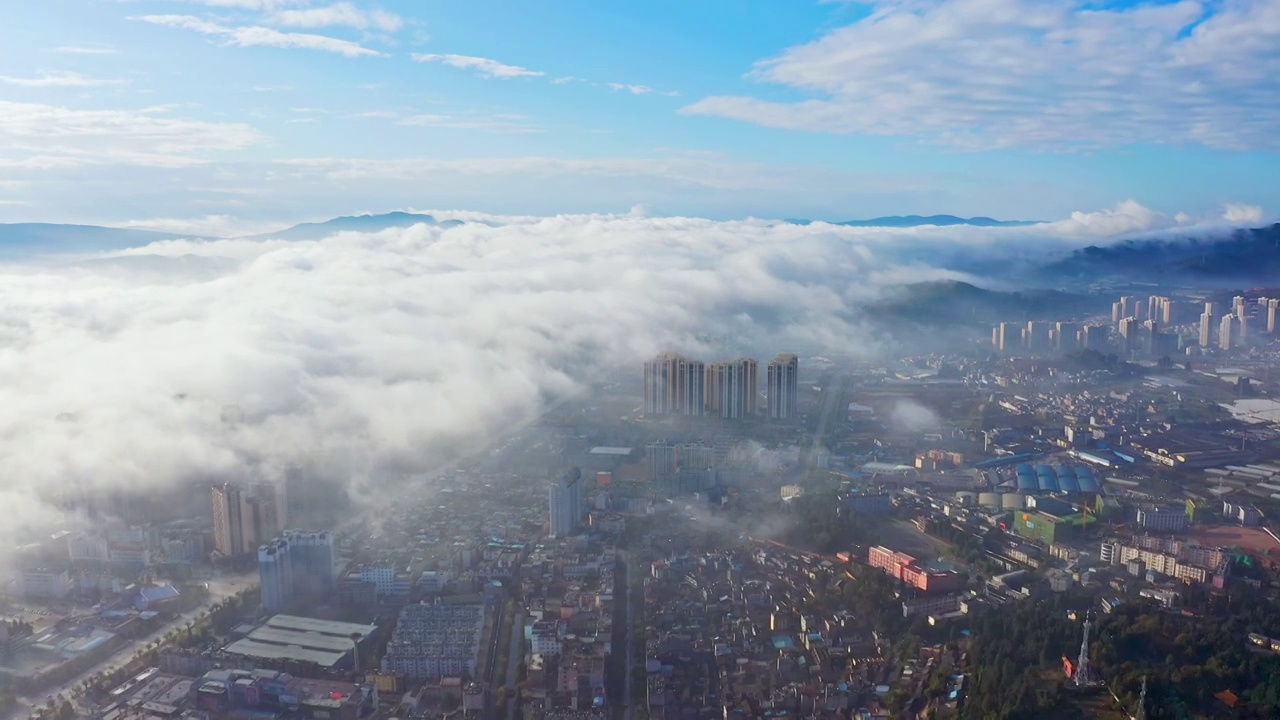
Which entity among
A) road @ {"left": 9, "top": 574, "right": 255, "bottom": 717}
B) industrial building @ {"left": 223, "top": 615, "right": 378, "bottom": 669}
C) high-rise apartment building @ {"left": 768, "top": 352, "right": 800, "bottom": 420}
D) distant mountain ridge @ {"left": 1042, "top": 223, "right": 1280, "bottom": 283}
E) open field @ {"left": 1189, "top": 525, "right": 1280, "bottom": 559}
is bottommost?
road @ {"left": 9, "top": 574, "right": 255, "bottom": 717}

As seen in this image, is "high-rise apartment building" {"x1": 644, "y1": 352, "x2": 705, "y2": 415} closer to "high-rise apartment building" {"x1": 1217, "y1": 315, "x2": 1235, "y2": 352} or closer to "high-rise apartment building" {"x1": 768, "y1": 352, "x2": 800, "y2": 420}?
"high-rise apartment building" {"x1": 768, "y1": 352, "x2": 800, "y2": 420}

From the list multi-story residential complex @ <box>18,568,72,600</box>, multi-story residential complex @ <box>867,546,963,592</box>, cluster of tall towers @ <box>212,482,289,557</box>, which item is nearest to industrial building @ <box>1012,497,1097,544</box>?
multi-story residential complex @ <box>867,546,963,592</box>

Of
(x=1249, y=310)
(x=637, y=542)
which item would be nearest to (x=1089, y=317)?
(x=1249, y=310)

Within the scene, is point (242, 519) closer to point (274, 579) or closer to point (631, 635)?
point (274, 579)

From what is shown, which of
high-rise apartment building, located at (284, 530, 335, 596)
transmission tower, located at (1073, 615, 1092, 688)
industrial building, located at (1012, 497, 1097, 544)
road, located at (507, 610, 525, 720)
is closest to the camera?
road, located at (507, 610, 525, 720)

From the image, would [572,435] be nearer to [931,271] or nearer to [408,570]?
[408,570]
